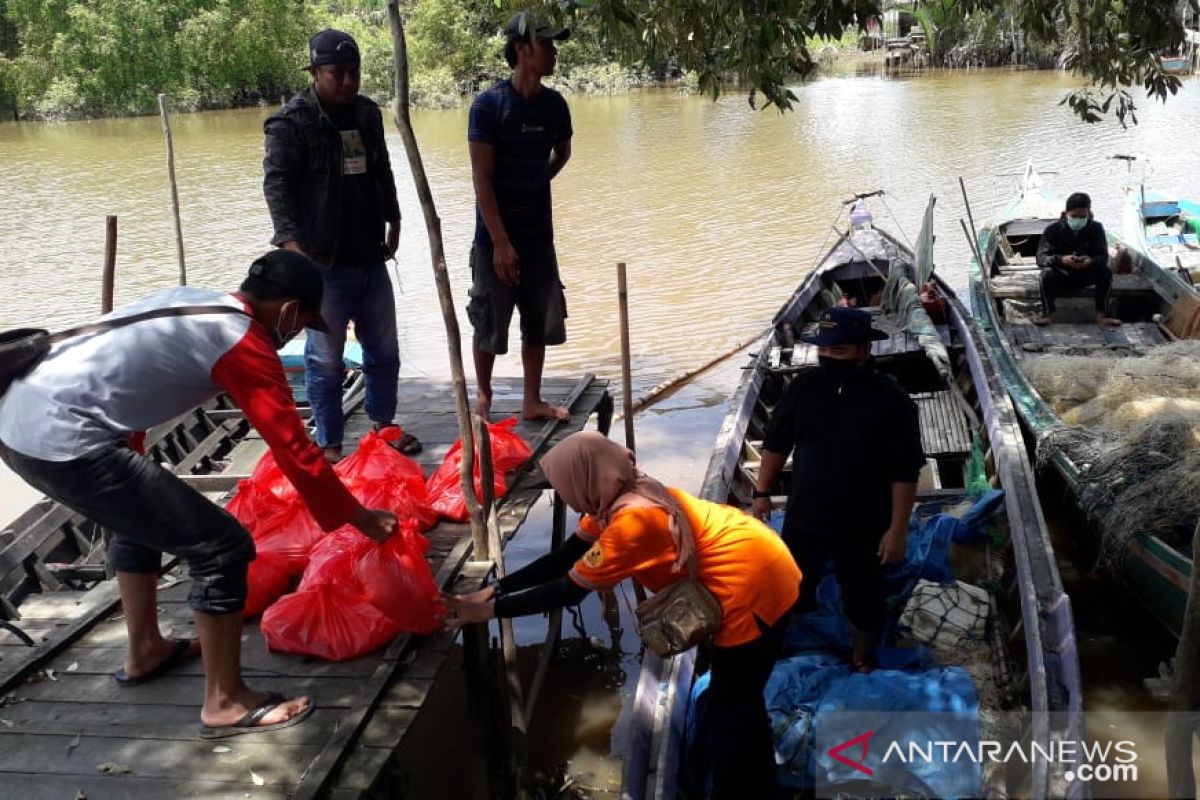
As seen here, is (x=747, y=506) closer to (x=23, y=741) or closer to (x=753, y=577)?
(x=753, y=577)

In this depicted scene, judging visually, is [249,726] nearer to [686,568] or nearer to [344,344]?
[686,568]

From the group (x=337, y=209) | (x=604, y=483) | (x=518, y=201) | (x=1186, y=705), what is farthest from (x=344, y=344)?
(x=1186, y=705)

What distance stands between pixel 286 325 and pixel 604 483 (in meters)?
1.06

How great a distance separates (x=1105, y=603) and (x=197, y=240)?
46.5ft

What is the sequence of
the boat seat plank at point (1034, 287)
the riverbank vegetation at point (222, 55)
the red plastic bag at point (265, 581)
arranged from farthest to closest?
the riverbank vegetation at point (222, 55), the boat seat plank at point (1034, 287), the red plastic bag at point (265, 581)

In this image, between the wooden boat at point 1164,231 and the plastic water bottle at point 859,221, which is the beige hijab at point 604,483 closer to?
the wooden boat at point 1164,231

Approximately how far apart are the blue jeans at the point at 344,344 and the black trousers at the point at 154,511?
64.8 inches

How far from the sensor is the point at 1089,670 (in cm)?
507

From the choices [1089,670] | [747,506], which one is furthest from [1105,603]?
[747,506]

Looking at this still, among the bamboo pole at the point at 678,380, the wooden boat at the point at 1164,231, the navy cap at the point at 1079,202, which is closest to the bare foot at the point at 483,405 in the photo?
the bamboo pole at the point at 678,380

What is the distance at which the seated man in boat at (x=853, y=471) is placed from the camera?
12.0ft

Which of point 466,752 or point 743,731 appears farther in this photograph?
point 466,752

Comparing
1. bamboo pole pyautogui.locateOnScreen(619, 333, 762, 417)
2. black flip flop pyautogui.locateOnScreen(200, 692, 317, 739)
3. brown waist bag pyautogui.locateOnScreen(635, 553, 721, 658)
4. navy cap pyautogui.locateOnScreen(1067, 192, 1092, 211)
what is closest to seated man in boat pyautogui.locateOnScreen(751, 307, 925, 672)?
brown waist bag pyautogui.locateOnScreen(635, 553, 721, 658)

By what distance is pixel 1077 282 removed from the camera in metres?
8.23
